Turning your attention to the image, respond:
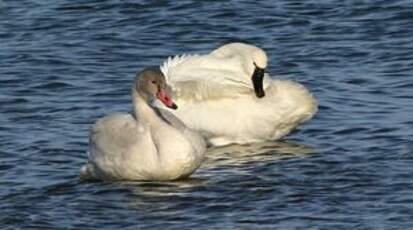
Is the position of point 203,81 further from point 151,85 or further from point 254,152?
point 151,85

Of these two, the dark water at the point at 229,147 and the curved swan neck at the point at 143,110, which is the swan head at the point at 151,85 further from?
the dark water at the point at 229,147

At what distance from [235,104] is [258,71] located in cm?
31

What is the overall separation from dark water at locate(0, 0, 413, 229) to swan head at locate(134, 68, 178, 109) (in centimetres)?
58

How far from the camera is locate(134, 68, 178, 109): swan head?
10.1 meters

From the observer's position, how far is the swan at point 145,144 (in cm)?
990

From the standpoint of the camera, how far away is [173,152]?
9867 mm

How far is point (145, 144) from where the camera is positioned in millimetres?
9891

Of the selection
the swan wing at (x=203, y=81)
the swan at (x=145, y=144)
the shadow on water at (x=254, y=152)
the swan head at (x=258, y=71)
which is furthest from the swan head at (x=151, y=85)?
the swan head at (x=258, y=71)

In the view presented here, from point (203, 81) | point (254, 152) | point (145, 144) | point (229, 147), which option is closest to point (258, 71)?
point (203, 81)

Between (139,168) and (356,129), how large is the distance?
221 centimetres

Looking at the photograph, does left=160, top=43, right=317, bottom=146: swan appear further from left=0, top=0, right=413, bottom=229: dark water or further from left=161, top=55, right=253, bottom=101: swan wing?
left=0, top=0, right=413, bottom=229: dark water

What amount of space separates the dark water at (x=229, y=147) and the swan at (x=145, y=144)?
0.10 meters

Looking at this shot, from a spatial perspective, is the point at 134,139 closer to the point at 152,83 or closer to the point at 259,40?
the point at 152,83

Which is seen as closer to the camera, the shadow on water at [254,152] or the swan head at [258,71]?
the shadow on water at [254,152]
